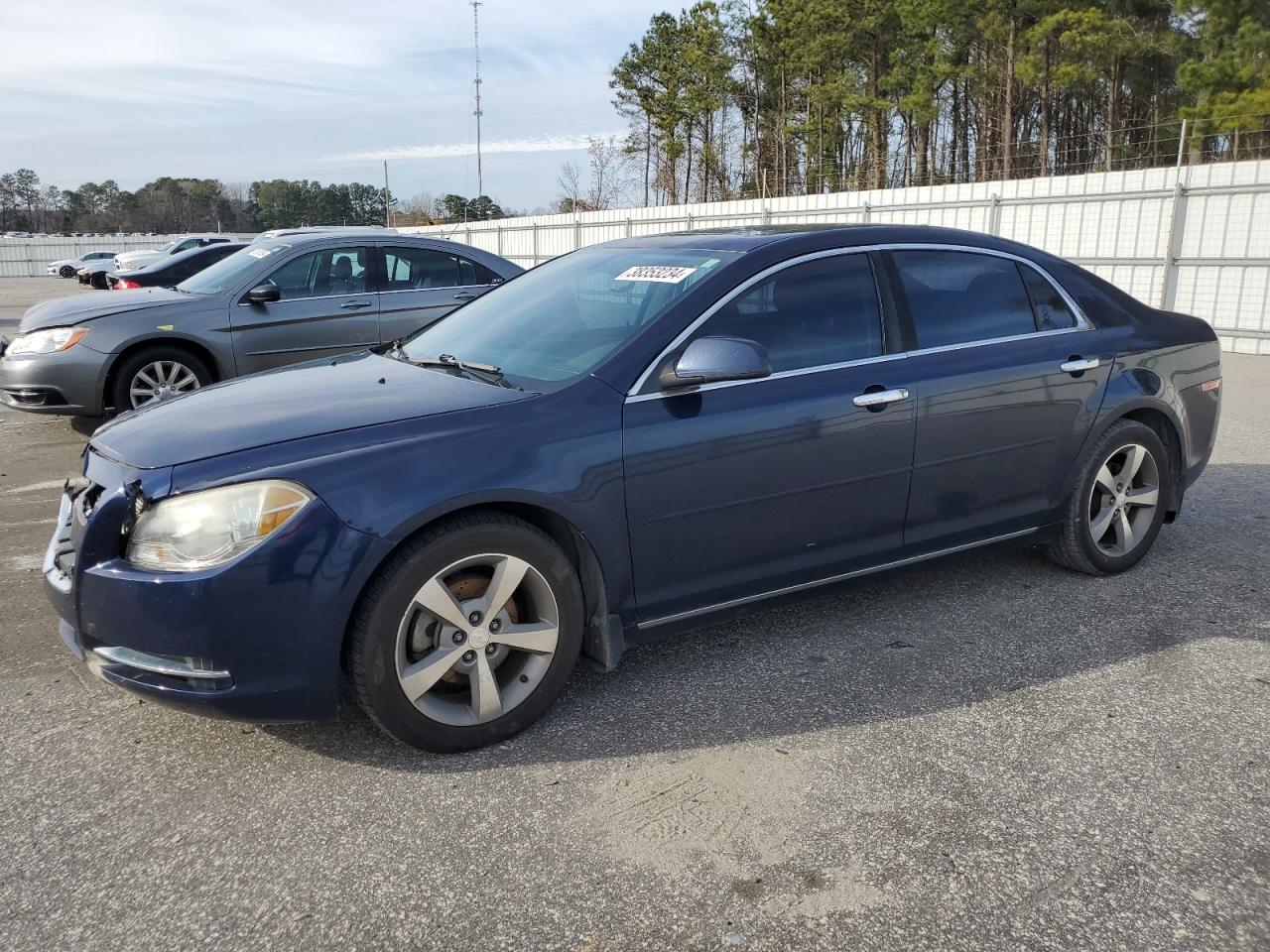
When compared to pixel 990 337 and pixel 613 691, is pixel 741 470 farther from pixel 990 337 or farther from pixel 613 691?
pixel 990 337

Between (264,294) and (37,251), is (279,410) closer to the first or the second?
(264,294)

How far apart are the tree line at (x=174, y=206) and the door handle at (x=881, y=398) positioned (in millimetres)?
88114

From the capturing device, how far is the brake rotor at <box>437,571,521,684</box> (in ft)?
9.95

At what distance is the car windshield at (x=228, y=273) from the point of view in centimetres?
797

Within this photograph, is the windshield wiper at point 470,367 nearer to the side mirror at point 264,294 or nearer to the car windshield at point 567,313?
the car windshield at point 567,313

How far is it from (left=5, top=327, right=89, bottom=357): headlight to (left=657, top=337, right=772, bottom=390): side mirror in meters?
5.89

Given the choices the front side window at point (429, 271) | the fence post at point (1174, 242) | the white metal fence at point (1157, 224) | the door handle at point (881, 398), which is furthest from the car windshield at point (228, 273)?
the fence post at point (1174, 242)

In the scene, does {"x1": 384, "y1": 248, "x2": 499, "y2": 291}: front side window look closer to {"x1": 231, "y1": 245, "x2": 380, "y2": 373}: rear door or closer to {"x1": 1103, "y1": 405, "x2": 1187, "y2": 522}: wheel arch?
{"x1": 231, "y1": 245, "x2": 380, "y2": 373}: rear door

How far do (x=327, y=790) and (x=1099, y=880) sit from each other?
2.07 m

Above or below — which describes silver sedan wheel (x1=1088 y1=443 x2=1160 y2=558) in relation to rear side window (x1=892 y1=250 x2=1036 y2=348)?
below

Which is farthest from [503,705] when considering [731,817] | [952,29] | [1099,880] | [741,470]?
[952,29]

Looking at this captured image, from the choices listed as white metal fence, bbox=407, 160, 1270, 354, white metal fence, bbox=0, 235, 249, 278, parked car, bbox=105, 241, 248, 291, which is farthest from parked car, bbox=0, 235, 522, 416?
white metal fence, bbox=0, 235, 249, 278

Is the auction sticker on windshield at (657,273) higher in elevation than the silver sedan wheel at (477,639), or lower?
higher

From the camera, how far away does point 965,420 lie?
3.94 metres
